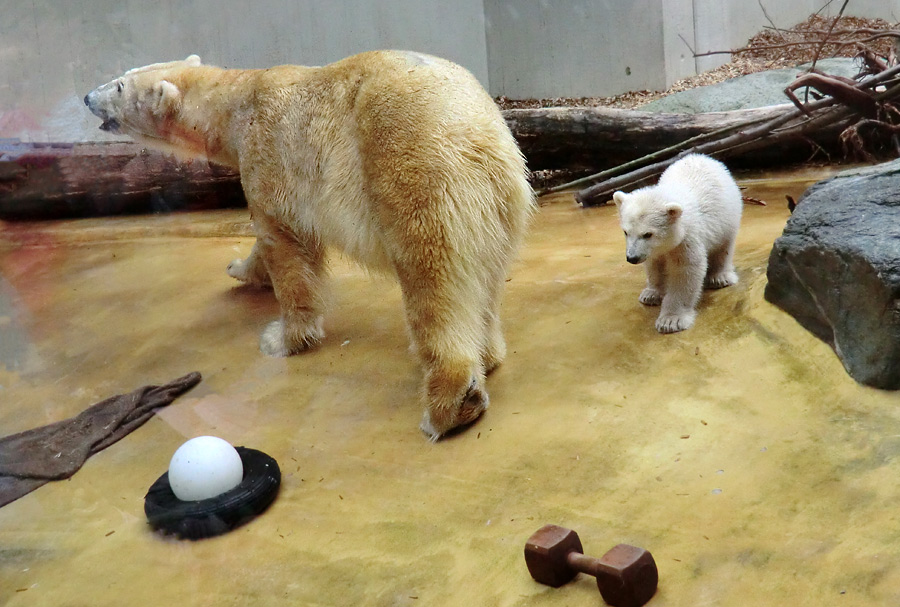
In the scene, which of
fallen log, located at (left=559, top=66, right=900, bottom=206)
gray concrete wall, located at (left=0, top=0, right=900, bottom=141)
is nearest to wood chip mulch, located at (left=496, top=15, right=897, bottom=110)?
gray concrete wall, located at (left=0, top=0, right=900, bottom=141)

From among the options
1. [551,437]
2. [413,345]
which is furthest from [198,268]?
[551,437]

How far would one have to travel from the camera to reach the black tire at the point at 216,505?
7.35 feet

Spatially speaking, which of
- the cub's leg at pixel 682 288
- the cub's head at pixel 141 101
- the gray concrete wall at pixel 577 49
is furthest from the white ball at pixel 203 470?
the gray concrete wall at pixel 577 49

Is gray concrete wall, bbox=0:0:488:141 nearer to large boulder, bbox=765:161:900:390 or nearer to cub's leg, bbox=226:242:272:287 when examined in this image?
cub's leg, bbox=226:242:272:287

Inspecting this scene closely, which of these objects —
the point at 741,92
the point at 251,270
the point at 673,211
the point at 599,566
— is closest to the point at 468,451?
the point at 599,566

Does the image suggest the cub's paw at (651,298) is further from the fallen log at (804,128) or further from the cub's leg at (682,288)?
the fallen log at (804,128)

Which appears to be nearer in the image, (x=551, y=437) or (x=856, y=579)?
(x=856, y=579)

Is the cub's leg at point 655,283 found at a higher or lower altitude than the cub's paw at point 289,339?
higher

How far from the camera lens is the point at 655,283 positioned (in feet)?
11.4

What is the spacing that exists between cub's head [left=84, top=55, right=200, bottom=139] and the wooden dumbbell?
2.86 metres

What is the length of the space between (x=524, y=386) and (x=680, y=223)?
92 centimetres

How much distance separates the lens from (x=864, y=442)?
224 centimetres

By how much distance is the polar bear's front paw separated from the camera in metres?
3.15

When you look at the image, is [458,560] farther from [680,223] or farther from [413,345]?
[680,223]
